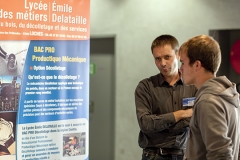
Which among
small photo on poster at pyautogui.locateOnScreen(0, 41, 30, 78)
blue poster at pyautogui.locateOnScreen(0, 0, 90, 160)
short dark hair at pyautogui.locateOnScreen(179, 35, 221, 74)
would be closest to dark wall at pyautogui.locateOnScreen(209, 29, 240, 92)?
blue poster at pyautogui.locateOnScreen(0, 0, 90, 160)

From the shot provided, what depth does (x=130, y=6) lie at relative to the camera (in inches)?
212

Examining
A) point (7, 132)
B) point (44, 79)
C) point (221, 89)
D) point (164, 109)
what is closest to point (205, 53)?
point (221, 89)

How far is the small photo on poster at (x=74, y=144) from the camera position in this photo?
3422 millimetres

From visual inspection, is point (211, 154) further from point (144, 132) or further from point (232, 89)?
point (144, 132)

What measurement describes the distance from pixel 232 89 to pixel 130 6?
3673mm

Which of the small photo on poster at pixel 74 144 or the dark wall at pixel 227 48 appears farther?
the dark wall at pixel 227 48

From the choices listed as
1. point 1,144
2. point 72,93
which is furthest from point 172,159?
point 1,144

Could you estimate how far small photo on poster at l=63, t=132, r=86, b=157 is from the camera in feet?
11.2

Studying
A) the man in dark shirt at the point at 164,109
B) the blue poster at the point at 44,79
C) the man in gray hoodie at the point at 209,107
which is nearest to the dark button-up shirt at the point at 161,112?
the man in dark shirt at the point at 164,109

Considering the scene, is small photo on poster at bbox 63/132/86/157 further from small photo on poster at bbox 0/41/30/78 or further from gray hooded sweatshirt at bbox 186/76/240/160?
gray hooded sweatshirt at bbox 186/76/240/160

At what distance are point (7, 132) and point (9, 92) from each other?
0.33 m

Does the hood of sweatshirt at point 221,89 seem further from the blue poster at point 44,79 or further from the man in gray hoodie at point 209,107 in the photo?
the blue poster at point 44,79

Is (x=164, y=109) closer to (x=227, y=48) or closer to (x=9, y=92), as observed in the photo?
(x=9, y=92)

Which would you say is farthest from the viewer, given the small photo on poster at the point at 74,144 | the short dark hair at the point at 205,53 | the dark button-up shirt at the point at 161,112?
the small photo on poster at the point at 74,144
